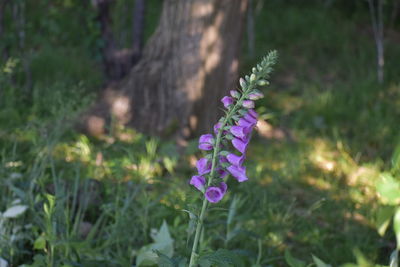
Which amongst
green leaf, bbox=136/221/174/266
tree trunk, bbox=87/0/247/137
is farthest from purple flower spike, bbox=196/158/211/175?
tree trunk, bbox=87/0/247/137

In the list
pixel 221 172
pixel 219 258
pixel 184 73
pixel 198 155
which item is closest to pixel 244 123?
pixel 221 172

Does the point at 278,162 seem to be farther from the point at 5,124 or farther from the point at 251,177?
the point at 5,124

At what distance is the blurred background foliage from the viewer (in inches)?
89.8

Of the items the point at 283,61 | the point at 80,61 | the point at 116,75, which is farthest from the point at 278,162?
the point at 80,61

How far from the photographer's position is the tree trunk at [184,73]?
3953 mm

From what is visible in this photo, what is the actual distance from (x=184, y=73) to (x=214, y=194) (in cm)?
269

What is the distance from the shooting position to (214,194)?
54.4 inches

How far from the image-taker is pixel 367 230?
10.3ft

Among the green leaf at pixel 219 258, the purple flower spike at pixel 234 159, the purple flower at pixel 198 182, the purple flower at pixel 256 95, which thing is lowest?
the green leaf at pixel 219 258

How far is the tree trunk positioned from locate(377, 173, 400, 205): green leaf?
9.57 feet

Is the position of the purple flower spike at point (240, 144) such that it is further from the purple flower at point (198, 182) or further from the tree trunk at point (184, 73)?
the tree trunk at point (184, 73)

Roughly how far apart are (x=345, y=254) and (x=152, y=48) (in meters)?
2.19

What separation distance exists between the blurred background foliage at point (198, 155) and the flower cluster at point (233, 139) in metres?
0.07

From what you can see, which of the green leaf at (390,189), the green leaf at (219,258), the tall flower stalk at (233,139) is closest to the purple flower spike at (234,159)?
the tall flower stalk at (233,139)
